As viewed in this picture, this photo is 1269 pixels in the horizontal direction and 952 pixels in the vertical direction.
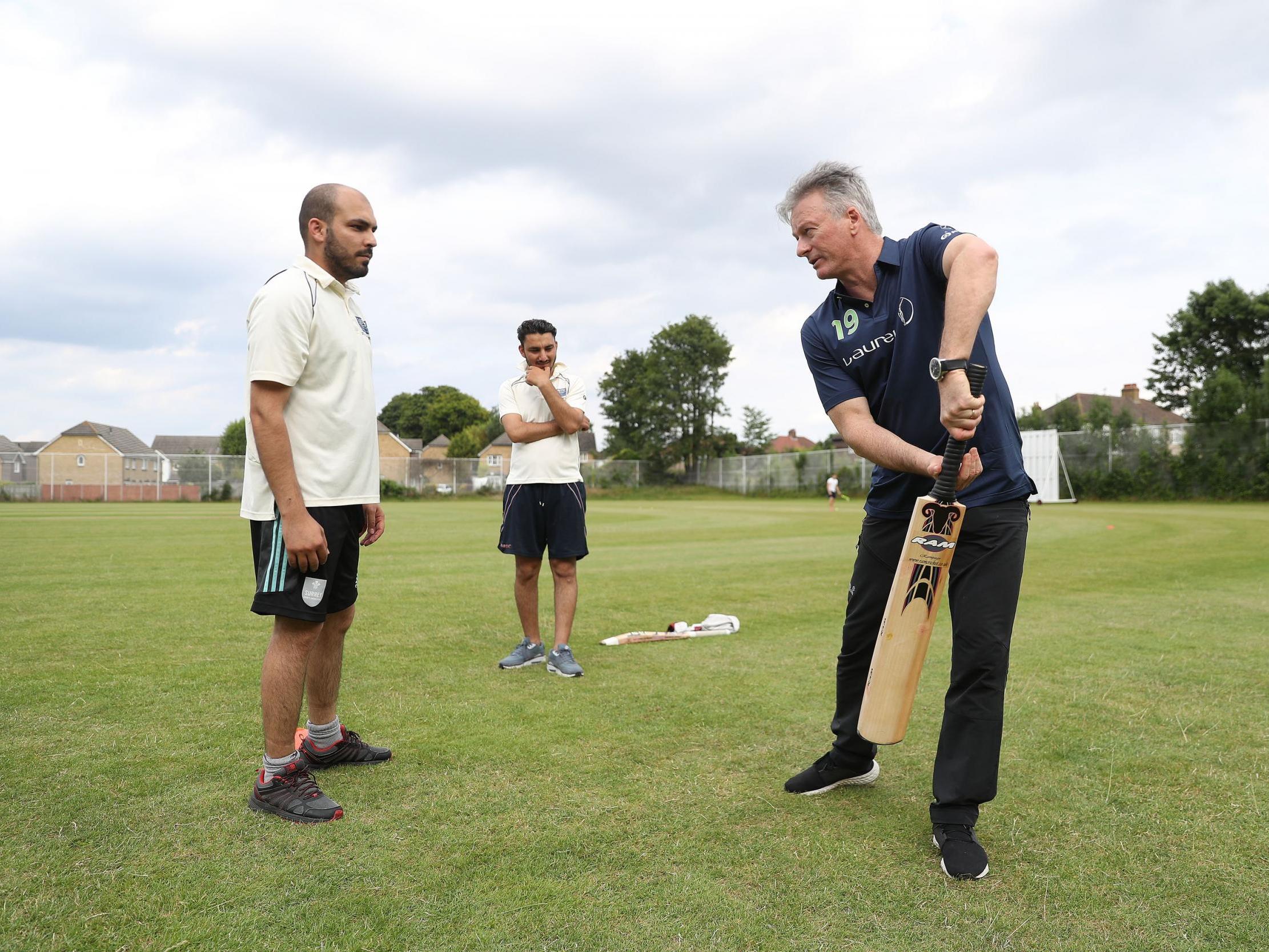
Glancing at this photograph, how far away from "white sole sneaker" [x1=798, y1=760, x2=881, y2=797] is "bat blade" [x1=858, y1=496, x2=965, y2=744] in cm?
42

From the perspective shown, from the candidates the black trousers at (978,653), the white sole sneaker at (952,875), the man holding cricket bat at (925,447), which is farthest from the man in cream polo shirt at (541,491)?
the white sole sneaker at (952,875)

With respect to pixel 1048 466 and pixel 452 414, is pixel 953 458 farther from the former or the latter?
pixel 452 414

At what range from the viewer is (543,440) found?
5.59 m

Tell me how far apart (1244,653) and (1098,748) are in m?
2.82

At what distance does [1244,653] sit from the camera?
573cm

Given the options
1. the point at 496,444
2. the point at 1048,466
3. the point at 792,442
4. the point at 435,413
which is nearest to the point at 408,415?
the point at 435,413

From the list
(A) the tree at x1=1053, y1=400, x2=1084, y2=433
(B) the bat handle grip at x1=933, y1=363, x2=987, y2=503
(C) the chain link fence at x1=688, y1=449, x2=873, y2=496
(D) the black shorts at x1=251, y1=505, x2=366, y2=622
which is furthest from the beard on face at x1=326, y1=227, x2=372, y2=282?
(C) the chain link fence at x1=688, y1=449, x2=873, y2=496

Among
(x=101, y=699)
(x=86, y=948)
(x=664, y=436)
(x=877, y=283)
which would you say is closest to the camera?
(x=86, y=948)

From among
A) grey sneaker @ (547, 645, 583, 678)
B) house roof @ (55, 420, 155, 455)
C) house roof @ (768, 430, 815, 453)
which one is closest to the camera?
grey sneaker @ (547, 645, 583, 678)

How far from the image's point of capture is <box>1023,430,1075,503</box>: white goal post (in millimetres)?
34406

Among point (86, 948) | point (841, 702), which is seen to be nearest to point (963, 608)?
point (841, 702)

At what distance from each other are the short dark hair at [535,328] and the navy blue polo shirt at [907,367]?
256cm

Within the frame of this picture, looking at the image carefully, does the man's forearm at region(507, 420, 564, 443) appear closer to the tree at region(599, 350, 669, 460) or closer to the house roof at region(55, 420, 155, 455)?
the tree at region(599, 350, 669, 460)

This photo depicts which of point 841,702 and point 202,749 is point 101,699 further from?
point 841,702
